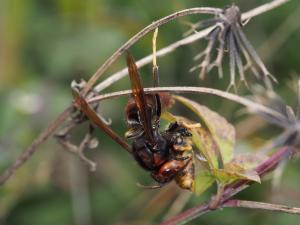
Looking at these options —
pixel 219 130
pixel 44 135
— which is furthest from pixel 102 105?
pixel 219 130

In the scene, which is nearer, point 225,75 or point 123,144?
A: point 123,144

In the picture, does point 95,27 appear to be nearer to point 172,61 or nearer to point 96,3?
point 96,3

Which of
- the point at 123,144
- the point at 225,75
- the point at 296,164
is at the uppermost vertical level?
the point at 123,144

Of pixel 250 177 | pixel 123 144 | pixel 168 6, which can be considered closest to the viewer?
pixel 250 177

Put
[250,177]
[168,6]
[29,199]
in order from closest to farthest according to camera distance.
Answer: [250,177]
[29,199]
[168,6]

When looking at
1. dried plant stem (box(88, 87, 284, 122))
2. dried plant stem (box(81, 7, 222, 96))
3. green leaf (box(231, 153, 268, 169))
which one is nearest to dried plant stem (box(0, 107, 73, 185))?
dried plant stem (box(81, 7, 222, 96))

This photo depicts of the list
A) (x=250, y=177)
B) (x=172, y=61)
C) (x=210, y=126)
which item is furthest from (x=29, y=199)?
(x=250, y=177)

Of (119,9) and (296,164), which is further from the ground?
(119,9)

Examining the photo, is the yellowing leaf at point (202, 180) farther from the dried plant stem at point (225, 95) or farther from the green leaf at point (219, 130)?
the dried plant stem at point (225, 95)
